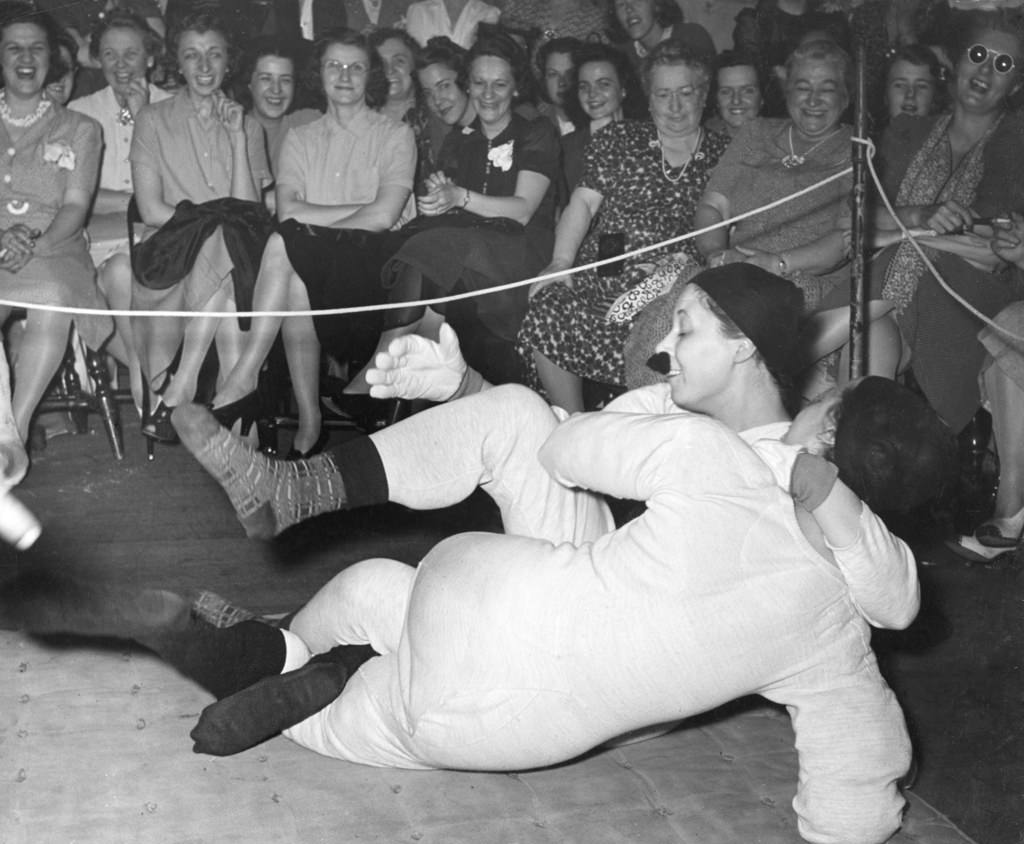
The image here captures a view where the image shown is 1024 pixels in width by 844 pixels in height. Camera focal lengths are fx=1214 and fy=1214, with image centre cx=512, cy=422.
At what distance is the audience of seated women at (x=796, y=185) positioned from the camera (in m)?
2.50

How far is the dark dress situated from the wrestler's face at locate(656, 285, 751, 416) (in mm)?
875

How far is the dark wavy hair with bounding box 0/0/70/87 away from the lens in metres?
2.34

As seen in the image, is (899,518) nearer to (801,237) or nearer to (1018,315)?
(1018,315)

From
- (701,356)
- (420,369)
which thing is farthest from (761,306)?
(420,369)

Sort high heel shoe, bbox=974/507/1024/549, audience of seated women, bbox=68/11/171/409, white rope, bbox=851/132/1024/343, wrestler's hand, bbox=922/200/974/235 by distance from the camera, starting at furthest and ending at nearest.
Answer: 1. high heel shoe, bbox=974/507/1024/549
2. wrestler's hand, bbox=922/200/974/235
3. audience of seated women, bbox=68/11/171/409
4. white rope, bbox=851/132/1024/343

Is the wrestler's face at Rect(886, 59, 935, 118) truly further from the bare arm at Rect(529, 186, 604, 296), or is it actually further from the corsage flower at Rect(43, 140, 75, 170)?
the corsage flower at Rect(43, 140, 75, 170)

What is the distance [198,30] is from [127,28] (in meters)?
0.14

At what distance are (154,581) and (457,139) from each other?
3.73 feet

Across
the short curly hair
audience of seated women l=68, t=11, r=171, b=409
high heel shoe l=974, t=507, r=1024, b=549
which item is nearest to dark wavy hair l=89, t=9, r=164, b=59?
audience of seated women l=68, t=11, r=171, b=409

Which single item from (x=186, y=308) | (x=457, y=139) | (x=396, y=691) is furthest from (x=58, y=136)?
(x=396, y=691)

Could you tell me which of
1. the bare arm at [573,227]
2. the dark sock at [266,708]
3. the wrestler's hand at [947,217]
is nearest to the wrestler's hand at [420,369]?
the dark sock at [266,708]

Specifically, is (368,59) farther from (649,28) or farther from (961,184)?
(961,184)

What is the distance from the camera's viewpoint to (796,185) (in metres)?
2.50

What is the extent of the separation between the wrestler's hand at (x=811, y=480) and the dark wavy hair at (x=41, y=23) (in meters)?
1.71
